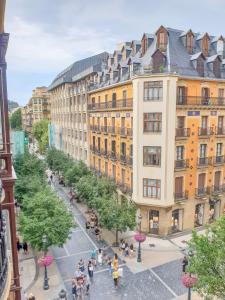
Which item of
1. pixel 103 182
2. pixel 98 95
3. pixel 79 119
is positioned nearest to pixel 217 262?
pixel 103 182

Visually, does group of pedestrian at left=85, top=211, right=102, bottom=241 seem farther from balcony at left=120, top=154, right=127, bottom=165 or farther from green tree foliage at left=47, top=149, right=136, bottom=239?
balcony at left=120, top=154, right=127, bottom=165

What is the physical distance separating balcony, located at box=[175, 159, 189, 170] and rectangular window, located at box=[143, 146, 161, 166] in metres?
1.93

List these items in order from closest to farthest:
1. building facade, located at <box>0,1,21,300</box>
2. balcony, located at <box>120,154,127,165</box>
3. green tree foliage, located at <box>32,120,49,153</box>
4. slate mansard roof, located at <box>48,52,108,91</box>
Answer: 1. building facade, located at <box>0,1,21,300</box>
2. balcony, located at <box>120,154,127,165</box>
3. slate mansard roof, located at <box>48,52,108,91</box>
4. green tree foliage, located at <box>32,120,49,153</box>

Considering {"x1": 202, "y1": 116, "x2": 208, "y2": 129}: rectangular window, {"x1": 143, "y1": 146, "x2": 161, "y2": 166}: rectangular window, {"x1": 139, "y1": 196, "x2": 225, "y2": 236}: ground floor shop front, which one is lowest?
{"x1": 139, "y1": 196, "x2": 225, "y2": 236}: ground floor shop front

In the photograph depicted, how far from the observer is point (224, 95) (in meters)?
29.9

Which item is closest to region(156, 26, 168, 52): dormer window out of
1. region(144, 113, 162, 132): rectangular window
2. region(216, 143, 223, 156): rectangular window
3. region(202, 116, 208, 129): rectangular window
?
region(144, 113, 162, 132): rectangular window

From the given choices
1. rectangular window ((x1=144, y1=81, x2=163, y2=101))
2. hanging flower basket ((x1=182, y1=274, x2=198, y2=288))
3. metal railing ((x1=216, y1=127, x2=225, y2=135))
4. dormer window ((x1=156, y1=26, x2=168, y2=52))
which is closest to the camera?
hanging flower basket ((x1=182, y1=274, x2=198, y2=288))

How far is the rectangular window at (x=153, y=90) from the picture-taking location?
25.9 m

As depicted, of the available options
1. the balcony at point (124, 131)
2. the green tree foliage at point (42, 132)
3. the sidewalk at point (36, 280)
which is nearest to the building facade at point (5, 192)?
the sidewalk at point (36, 280)

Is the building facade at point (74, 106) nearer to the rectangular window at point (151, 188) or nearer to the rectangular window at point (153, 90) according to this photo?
the rectangular window at point (153, 90)

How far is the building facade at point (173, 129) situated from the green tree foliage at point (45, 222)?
9.36 m

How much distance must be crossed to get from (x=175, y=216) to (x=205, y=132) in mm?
9349

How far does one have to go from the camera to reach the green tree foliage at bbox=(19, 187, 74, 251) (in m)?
20.3

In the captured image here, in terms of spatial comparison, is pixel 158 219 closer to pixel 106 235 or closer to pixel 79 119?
pixel 106 235
